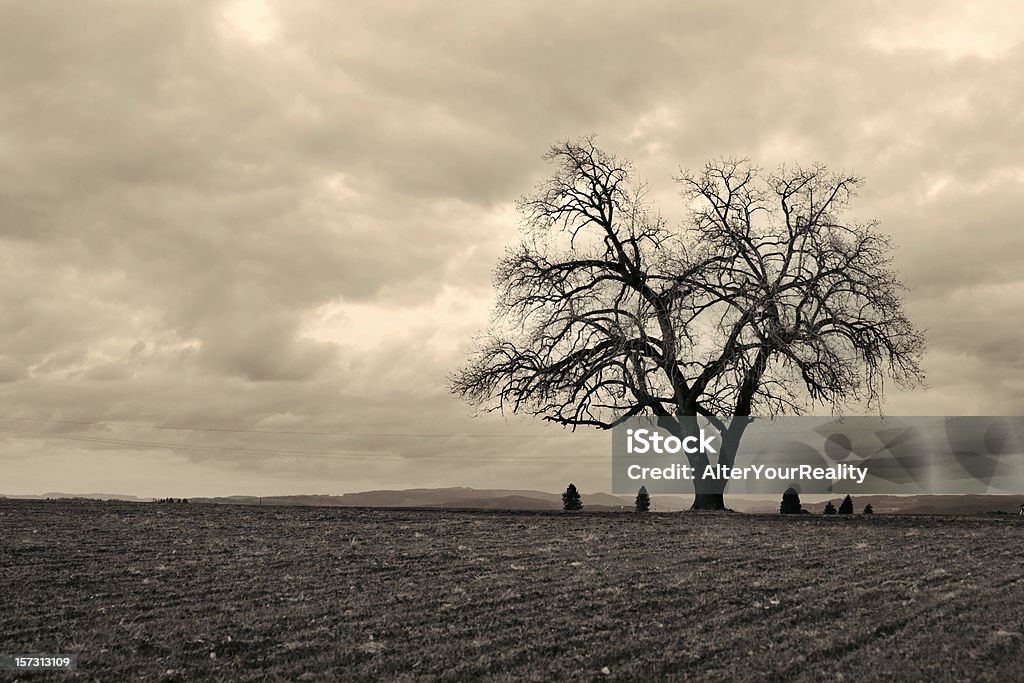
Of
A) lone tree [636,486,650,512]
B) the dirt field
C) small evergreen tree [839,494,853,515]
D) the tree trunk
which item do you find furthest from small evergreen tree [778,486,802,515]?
small evergreen tree [839,494,853,515]

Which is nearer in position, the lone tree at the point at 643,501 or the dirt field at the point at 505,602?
the dirt field at the point at 505,602

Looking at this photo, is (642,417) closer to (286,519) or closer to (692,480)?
(692,480)

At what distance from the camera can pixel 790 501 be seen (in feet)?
110

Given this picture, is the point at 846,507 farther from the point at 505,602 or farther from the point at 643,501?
the point at 505,602

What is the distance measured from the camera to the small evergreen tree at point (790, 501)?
33.1 metres

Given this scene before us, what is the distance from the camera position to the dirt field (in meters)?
9.96

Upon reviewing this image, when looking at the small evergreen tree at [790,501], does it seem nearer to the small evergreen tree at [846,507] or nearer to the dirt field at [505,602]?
the dirt field at [505,602]

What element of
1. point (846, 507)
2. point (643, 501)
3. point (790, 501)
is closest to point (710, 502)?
point (790, 501)

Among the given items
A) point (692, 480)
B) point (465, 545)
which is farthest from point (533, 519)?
point (692, 480)

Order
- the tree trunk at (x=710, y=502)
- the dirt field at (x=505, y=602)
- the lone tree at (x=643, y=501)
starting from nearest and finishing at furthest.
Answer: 1. the dirt field at (x=505, y=602)
2. the tree trunk at (x=710, y=502)
3. the lone tree at (x=643, y=501)

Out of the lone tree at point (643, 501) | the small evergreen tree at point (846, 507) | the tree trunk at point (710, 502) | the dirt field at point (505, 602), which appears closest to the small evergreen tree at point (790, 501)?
the tree trunk at point (710, 502)

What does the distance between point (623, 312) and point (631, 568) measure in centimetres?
1765

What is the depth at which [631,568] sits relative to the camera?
16.1m

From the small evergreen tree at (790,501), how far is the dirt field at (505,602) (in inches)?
440
